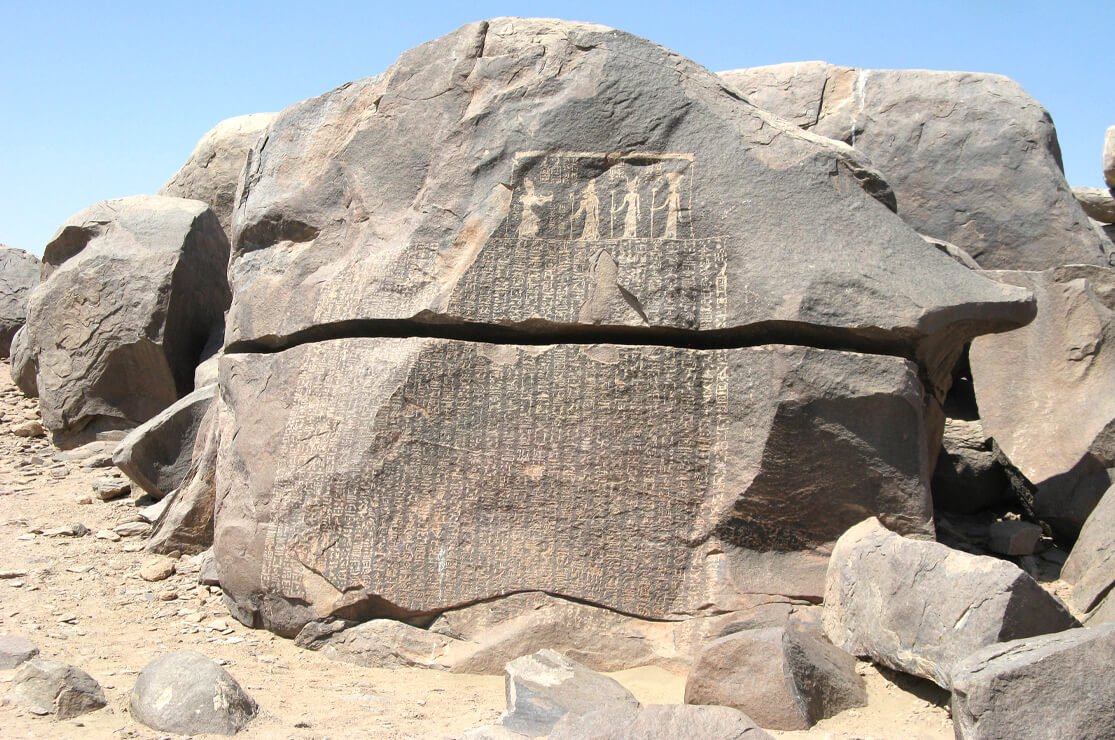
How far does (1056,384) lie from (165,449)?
469 cm

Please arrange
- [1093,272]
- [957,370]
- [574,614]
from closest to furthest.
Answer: [574,614] → [1093,272] → [957,370]

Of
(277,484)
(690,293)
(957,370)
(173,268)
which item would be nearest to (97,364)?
(173,268)

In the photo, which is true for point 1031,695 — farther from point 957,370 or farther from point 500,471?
point 957,370

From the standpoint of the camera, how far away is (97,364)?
690cm

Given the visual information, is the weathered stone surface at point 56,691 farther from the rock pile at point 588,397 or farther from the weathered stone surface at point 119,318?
the weathered stone surface at point 119,318

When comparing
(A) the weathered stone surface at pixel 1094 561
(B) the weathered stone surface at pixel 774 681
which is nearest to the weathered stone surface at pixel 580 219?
(A) the weathered stone surface at pixel 1094 561

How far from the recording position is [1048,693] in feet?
9.34

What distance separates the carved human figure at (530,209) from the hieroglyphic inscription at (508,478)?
521 mm

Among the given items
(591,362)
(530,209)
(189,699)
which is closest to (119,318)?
(530,209)

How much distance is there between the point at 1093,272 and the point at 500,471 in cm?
355

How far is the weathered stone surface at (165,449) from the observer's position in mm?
5816

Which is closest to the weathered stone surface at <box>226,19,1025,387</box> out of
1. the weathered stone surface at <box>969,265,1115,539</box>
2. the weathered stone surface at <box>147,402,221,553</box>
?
the weathered stone surface at <box>147,402,221,553</box>

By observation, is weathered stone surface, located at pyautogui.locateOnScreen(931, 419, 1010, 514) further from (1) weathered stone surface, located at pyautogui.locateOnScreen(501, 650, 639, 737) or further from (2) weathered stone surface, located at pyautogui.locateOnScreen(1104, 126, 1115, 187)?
(2) weathered stone surface, located at pyautogui.locateOnScreen(1104, 126, 1115, 187)

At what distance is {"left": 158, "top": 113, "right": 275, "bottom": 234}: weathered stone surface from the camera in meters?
8.59
